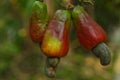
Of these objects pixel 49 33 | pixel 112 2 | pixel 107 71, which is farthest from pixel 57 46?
pixel 107 71

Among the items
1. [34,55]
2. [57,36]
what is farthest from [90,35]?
[34,55]

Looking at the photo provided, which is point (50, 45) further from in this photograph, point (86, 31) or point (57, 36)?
point (86, 31)

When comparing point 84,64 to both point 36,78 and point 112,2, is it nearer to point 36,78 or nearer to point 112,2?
point 36,78

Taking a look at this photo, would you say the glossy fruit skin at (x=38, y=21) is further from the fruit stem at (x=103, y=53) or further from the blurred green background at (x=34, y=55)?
the blurred green background at (x=34, y=55)

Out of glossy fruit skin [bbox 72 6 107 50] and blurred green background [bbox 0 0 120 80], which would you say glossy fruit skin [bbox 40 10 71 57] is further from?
blurred green background [bbox 0 0 120 80]

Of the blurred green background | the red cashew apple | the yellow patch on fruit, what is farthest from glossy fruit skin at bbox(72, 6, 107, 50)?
the blurred green background

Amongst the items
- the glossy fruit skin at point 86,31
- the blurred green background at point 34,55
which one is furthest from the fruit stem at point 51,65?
the blurred green background at point 34,55
